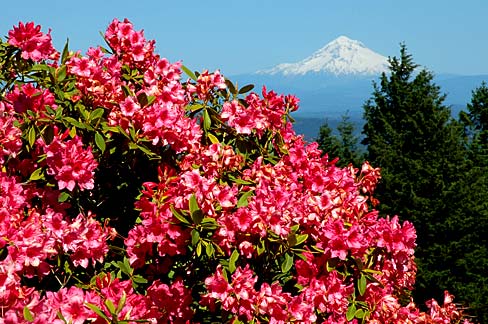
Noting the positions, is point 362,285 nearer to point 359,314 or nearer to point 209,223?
point 359,314

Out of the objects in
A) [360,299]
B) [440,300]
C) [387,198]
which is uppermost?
[360,299]

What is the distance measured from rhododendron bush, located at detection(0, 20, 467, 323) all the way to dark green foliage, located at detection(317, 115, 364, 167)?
12325 millimetres

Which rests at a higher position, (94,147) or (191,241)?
(94,147)

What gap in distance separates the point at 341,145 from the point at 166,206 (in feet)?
53.1

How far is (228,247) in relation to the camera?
3277 millimetres

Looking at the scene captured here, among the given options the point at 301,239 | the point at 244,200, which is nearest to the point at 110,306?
the point at 244,200

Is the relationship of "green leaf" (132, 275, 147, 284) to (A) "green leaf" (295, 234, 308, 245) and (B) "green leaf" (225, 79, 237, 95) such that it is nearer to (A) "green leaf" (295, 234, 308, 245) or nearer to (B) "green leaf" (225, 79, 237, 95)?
(A) "green leaf" (295, 234, 308, 245)

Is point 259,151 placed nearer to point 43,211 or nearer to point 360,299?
point 360,299

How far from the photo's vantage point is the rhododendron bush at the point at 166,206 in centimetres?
318

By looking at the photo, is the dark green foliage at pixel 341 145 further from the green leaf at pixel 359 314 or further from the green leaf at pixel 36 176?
the green leaf at pixel 36 176

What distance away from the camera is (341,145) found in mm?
19078

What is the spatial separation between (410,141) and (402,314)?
8.31 meters

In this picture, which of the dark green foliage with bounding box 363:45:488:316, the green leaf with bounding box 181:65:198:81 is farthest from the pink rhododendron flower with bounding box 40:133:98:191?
the dark green foliage with bounding box 363:45:488:316

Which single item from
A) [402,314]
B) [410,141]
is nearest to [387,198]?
[410,141]
